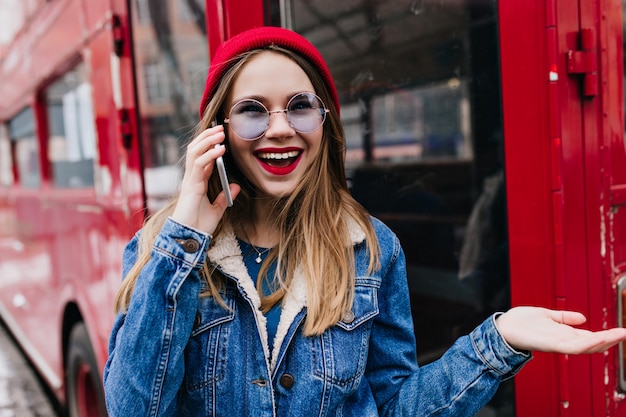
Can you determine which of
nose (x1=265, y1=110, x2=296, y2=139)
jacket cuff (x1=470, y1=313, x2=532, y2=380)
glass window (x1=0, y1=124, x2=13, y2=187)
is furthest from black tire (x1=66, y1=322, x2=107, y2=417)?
glass window (x1=0, y1=124, x2=13, y2=187)

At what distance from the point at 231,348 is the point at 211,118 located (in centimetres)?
47

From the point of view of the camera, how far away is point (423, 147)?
7.13 feet

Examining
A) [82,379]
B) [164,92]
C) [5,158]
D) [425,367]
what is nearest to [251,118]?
[425,367]

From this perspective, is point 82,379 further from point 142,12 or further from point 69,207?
point 142,12

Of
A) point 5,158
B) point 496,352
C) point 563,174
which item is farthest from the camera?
point 5,158

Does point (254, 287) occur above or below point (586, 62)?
below

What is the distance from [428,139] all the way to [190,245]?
1.28m

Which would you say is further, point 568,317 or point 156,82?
point 156,82

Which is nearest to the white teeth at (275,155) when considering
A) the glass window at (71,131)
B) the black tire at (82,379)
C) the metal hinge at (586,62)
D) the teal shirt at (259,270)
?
the teal shirt at (259,270)

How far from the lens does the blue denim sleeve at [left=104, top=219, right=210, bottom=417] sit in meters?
1.06

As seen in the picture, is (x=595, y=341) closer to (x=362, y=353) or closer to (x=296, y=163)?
(x=362, y=353)

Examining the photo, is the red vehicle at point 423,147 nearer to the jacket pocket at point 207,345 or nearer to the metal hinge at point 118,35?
the metal hinge at point 118,35

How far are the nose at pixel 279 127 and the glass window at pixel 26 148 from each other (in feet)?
9.49

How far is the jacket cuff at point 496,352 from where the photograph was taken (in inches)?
43.0
